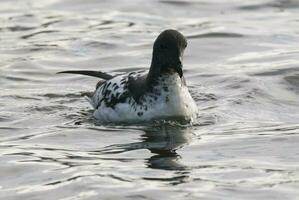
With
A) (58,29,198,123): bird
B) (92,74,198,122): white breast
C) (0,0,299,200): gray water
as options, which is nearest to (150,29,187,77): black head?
(58,29,198,123): bird

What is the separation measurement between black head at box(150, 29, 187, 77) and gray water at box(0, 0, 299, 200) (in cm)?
63

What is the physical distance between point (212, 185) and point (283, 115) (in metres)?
3.43

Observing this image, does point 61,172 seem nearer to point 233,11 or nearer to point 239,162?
point 239,162

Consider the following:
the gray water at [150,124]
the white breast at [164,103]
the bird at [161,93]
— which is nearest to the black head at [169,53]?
the bird at [161,93]

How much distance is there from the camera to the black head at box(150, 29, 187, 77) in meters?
11.9

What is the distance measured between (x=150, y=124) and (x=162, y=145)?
2.66ft

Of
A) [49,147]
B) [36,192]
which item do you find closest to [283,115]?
[49,147]

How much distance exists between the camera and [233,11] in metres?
19.3

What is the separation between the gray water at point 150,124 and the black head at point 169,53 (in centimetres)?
63

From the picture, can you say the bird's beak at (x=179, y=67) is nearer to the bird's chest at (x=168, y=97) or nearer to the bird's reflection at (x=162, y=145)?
the bird's chest at (x=168, y=97)

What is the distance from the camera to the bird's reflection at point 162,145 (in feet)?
34.2

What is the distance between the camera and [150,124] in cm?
1214

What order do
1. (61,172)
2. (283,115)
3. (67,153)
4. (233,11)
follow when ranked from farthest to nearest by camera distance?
(233,11) → (283,115) → (67,153) → (61,172)

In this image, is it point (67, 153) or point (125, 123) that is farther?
point (125, 123)
